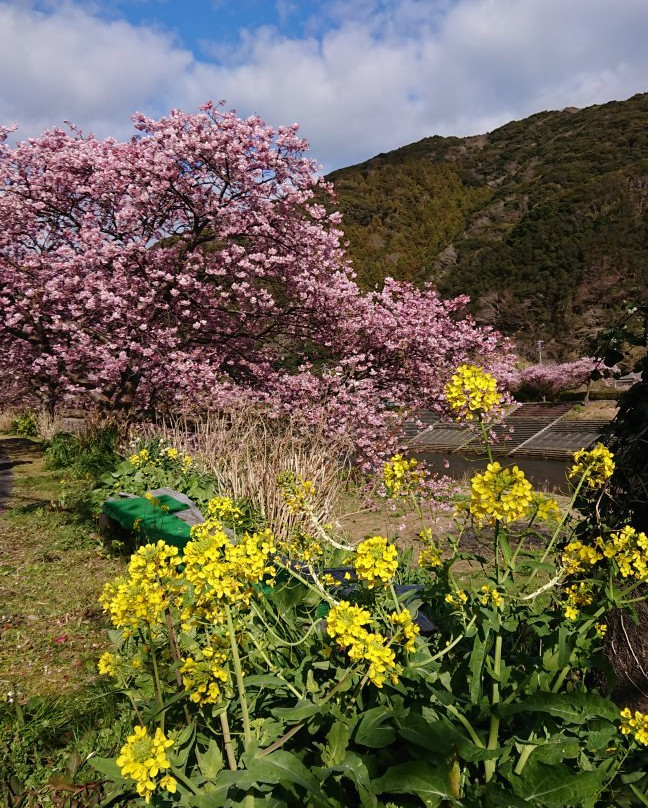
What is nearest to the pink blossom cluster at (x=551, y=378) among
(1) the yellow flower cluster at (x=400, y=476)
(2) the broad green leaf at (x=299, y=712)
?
(1) the yellow flower cluster at (x=400, y=476)

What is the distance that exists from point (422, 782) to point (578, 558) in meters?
0.85

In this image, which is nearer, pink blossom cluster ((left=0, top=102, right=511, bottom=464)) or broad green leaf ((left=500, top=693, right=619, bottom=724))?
broad green leaf ((left=500, top=693, right=619, bottom=724))

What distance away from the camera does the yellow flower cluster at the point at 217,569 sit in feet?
4.65

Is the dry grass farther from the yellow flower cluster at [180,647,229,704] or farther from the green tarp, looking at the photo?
the yellow flower cluster at [180,647,229,704]

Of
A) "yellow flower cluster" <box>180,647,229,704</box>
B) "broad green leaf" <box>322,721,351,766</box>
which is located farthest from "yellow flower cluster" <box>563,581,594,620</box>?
"yellow flower cluster" <box>180,647,229,704</box>

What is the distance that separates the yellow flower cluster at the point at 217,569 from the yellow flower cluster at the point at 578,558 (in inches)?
37.3

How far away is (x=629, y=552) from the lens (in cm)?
159

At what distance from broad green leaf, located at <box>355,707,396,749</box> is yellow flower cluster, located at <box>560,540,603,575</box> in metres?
0.73

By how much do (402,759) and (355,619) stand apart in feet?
1.76

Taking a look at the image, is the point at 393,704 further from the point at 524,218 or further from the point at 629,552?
the point at 524,218

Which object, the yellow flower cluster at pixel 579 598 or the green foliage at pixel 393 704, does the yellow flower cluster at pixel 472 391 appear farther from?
the yellow flower cluster at pixel 579 598

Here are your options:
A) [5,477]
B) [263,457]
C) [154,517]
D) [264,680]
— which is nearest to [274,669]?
[264,680]

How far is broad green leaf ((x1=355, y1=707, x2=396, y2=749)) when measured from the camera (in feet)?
4.58

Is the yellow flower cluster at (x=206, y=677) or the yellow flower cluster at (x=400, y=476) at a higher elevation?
the yellow flower cluster at (x=400, y=476)
